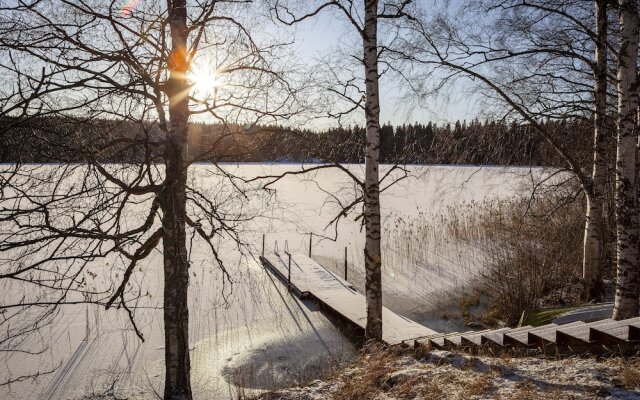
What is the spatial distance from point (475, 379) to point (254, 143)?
3.89 metres

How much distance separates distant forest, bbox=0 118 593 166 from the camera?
4188 mm

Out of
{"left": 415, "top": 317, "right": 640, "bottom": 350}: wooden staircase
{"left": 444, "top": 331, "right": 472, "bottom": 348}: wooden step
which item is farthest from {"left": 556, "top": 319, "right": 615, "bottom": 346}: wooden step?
{"left": 444, "top": 331, "right": 472, "bottom": 348}: wooden step

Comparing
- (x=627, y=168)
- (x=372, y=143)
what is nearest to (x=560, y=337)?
(x=627, y=168)

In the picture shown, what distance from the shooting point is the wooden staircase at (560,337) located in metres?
4.16

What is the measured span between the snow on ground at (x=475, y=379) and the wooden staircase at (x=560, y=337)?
205mm

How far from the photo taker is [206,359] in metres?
7.99

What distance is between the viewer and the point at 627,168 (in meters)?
5.33

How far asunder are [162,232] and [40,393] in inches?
156

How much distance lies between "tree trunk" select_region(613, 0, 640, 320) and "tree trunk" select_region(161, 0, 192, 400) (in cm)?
536

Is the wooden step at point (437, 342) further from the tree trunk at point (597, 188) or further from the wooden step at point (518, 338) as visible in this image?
the tree trunk at point (597, 188)

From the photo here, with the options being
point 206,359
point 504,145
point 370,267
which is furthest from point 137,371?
point 504,145

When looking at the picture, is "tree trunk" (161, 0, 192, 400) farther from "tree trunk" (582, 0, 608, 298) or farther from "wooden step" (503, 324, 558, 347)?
"tree trunk" (582, 0, 608, 298)

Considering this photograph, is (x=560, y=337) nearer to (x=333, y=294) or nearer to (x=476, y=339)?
(x=476, y=339)

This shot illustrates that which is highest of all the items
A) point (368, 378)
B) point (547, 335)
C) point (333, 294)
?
point (547, 335)
